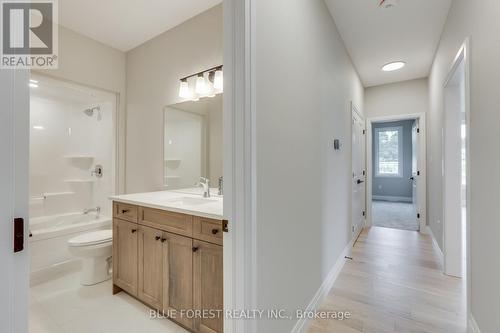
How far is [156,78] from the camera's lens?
2795 mm

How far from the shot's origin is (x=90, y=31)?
2.61m

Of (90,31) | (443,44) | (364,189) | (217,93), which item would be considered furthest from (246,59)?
(364,189)

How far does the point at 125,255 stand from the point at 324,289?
1.82 meters

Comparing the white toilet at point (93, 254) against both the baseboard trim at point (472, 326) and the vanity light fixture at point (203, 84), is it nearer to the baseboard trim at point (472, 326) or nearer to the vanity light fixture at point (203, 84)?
the vanity light fixture at point (203, 84)

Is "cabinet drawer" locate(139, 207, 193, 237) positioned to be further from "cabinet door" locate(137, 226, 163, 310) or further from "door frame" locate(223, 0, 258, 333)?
"door frame" locate(223, 0, 258, 333)

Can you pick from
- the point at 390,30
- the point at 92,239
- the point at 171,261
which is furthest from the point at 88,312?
the point at 390,30

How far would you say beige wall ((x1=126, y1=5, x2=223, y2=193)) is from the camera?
238 centimetres

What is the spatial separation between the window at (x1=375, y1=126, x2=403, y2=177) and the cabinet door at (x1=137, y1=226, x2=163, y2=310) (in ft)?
25.4

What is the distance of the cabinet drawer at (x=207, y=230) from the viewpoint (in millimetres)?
1438

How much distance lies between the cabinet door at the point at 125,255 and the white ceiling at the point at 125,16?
6.72ft

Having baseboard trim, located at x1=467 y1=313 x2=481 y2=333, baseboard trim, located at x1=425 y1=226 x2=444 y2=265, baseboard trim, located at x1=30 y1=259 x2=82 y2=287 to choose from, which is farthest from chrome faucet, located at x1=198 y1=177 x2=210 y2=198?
baseboard trim, located at x1=425 y1=226 x2=444 y2=265

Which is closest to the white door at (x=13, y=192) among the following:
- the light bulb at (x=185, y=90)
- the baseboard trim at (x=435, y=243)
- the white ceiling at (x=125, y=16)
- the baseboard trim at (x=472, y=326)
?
the light bulb at (x=185, y=90)

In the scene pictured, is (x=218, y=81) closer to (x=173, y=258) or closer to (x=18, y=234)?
(x=173, y=258)

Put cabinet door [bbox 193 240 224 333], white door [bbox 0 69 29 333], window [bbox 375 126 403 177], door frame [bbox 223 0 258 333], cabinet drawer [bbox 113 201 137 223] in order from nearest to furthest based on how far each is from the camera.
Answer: white door [bbox 0 69 29 333] → door frame [bbox 223 0 258 333] → cabinet door [bbox 193 240 224 333] → cabinet drawer [bbox 113 201 137 223] → window [bbox 375 126 403 177]
